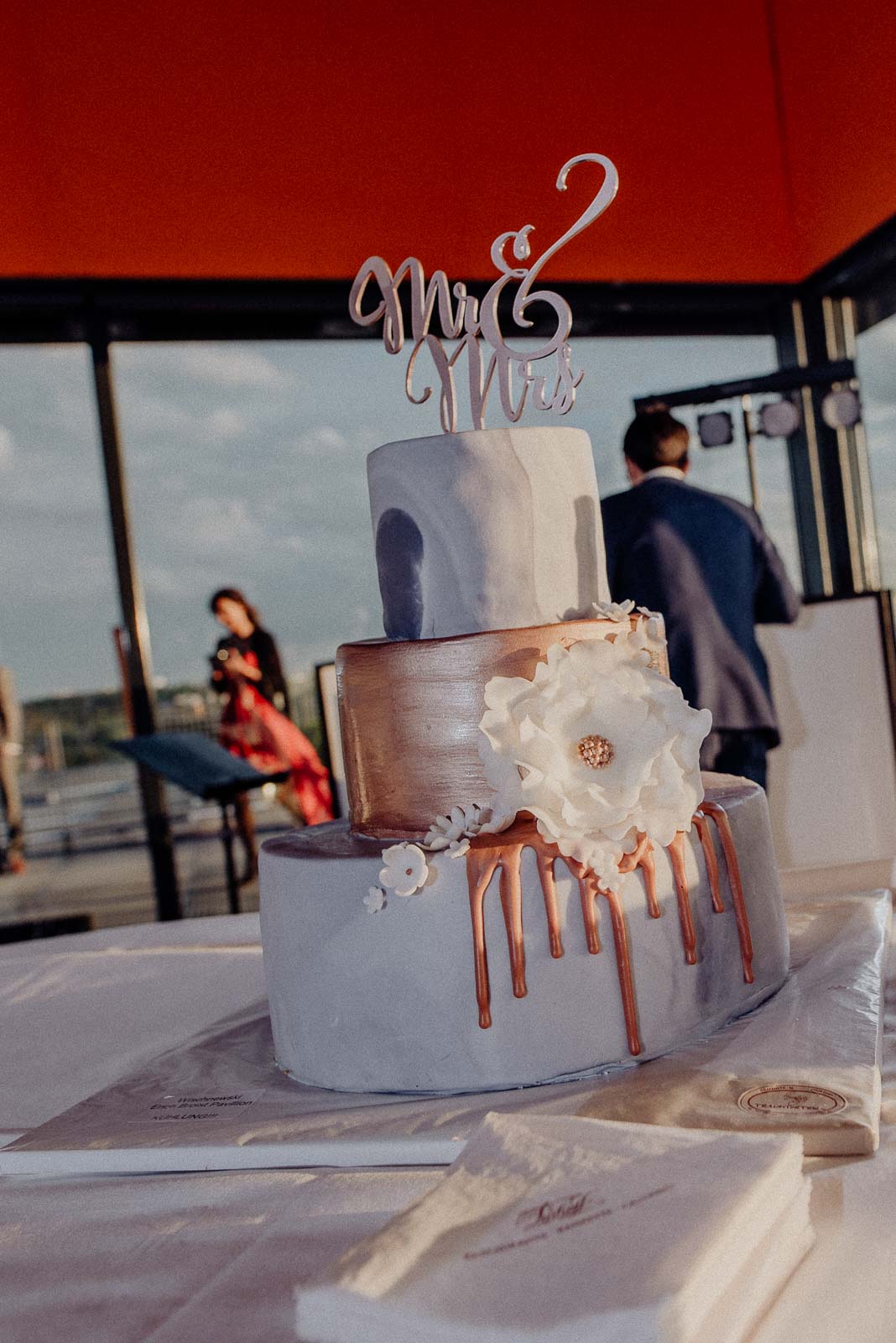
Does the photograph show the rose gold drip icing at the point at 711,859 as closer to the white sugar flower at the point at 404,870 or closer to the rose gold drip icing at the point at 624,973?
the rose gold drip icing at the point at 624,973

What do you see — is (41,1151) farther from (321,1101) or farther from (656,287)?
(656,287)

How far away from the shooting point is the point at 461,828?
99cm

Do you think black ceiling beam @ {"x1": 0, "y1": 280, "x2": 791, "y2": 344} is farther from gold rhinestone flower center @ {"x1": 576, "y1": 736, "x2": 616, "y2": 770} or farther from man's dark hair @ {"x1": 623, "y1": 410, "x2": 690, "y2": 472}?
gold rhinestone flower center @ {"x1": 576, "y1": 736, "x2": 616, "y2": 770}

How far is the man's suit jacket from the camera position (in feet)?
9.49

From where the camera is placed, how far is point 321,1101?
0.95 metres

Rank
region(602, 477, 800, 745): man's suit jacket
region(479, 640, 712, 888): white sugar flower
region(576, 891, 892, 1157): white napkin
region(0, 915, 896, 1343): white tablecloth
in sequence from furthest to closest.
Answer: region(602, 477, 800, 745): man's suit jacket → region(479, 640, 712, 888): white sugar flower → region(576, 891, 892, 1157): white napkin → region(0, 915, 896, 1343): white tablecloth

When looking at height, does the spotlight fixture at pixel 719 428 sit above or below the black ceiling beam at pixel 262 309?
below

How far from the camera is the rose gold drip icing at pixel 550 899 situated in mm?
952

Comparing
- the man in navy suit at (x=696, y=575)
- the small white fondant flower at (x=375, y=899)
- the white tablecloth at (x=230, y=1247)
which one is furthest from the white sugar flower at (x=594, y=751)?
the man in navy suit at (x=696, y=575)

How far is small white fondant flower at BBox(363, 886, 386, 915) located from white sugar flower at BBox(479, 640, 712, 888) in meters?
0.12

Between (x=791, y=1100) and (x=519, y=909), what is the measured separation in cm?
25

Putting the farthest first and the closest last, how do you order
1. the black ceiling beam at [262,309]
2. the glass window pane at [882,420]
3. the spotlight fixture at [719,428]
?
the glass window pane at [882,420] → the spotlight fixture at [719,428] → the black ceiling beam at [262,309]

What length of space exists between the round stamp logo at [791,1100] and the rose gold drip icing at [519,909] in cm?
18

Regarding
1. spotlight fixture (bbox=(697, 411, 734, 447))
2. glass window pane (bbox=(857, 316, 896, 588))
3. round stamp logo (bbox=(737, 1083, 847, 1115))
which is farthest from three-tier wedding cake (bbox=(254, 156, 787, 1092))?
glass window pane (bbox=(857, 316, 896, 588))
